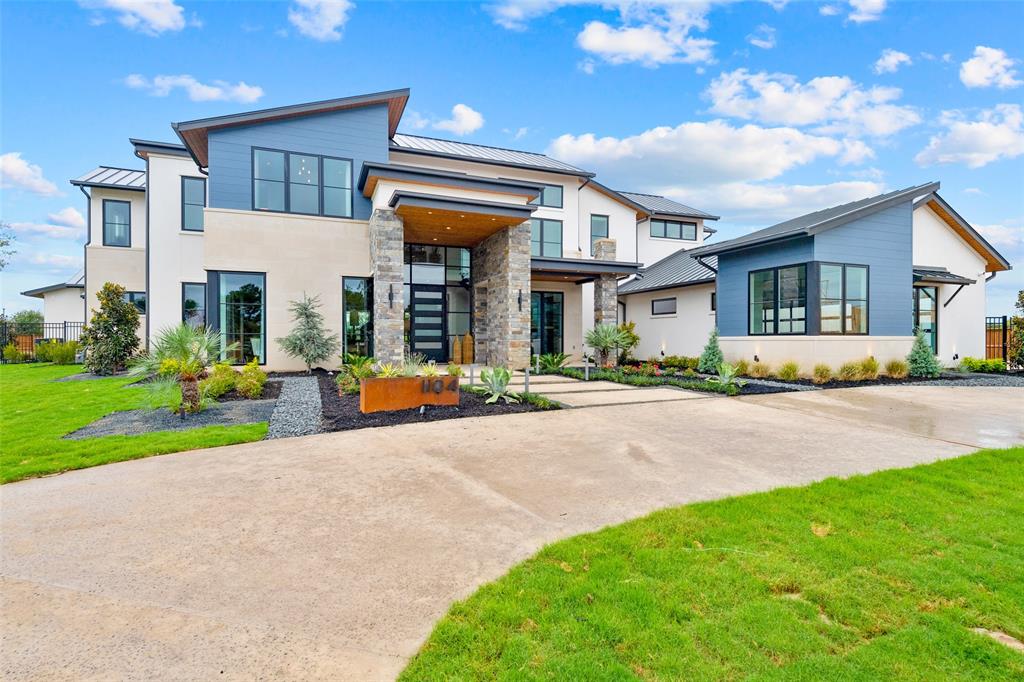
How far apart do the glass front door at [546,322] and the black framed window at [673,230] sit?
854 centimetres

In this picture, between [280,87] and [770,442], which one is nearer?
[770,442]

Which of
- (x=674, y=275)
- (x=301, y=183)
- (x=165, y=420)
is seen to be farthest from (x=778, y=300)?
(x=165, y=420)

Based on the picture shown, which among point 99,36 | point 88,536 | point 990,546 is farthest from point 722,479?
point 99,36

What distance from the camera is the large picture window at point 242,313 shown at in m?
13.0

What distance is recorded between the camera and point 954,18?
36.0 feet

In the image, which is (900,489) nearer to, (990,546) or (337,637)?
(990,546)

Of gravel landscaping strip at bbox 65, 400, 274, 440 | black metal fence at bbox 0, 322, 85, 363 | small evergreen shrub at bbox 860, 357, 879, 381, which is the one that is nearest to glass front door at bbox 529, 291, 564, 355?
small evergreen shrub at bbox 860, 357, 879, 381

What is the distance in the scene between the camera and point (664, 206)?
82.2 feet

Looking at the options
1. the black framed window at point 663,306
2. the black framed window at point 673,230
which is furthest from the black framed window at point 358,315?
the black framed window at point 673,230

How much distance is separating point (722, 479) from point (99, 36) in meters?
15.8

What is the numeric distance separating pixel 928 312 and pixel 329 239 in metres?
19.1

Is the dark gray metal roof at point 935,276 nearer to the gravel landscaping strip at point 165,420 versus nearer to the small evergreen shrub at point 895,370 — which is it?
the small evergreen shrub at point 895,370

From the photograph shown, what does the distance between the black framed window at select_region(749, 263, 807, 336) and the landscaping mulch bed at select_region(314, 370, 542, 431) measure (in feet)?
29.7

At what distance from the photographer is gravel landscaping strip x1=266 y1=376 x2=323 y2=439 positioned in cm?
663
